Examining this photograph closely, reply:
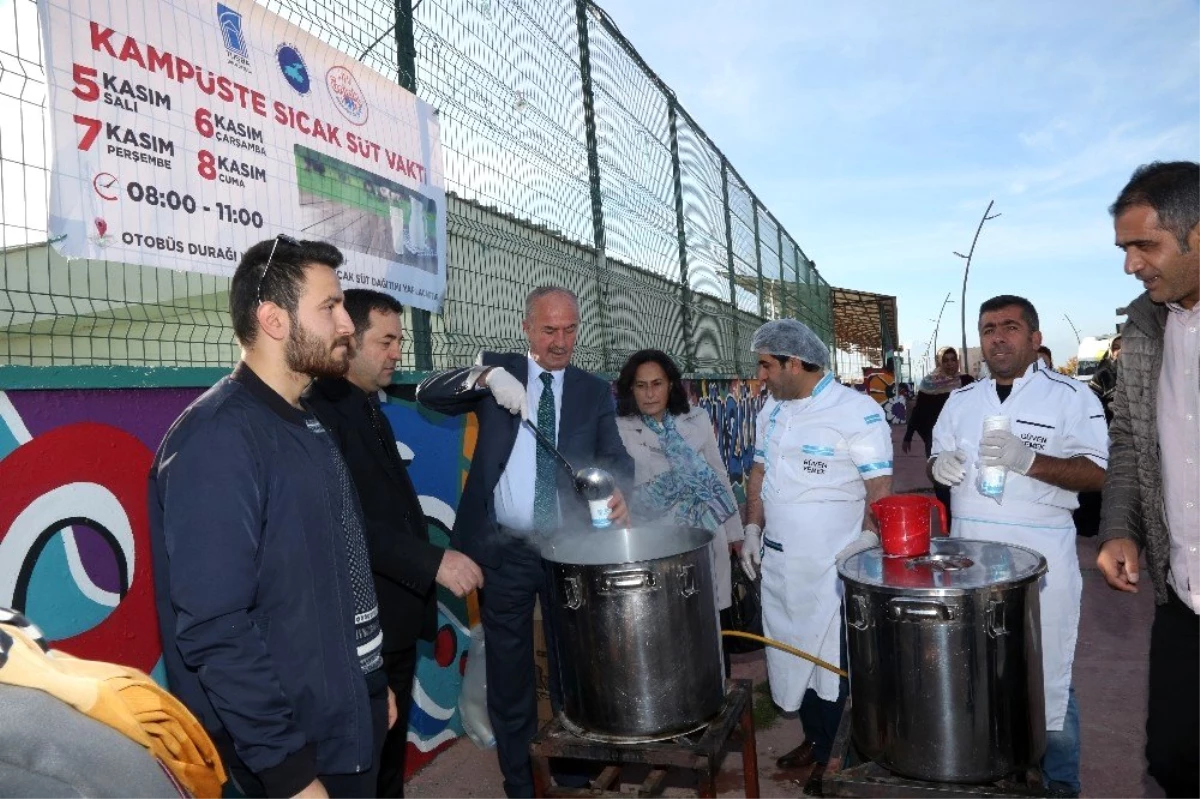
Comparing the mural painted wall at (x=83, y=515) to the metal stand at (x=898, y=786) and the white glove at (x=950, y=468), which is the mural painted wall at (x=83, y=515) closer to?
the metal stand at (x=898, y=786)

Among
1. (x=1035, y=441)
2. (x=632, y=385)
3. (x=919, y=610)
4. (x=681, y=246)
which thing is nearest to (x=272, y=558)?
(x=919, y=610)

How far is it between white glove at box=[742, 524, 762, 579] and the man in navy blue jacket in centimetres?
240

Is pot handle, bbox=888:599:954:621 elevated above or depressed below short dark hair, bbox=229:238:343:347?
below

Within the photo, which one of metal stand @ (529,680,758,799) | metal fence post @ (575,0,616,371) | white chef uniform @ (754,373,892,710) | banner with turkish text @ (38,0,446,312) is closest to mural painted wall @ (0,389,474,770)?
banner with turkish text @ (38,0,446,312)

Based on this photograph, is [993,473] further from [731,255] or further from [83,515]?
[731,255]

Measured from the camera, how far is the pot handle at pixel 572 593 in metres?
2.52

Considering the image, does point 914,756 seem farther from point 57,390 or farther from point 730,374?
point 730,374

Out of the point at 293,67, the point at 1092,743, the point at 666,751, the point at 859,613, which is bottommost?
the point at 1092,743

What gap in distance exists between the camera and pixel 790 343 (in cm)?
385

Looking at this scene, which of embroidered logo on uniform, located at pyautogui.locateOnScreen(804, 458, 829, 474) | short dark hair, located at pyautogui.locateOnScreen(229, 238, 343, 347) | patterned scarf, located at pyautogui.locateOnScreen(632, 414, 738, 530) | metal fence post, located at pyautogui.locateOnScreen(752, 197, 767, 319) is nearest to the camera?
short dark hair, located at pyautogui.locateOnScreen(229, 238, 343, 347)

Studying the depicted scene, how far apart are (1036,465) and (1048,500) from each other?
234 mm

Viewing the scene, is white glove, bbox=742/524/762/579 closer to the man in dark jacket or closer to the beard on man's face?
the man in dark jacket

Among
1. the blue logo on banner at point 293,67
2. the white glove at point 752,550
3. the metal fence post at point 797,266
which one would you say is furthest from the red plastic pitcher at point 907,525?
the metal fence post at point 797,266

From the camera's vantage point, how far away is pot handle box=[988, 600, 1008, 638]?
2141 millimetres
